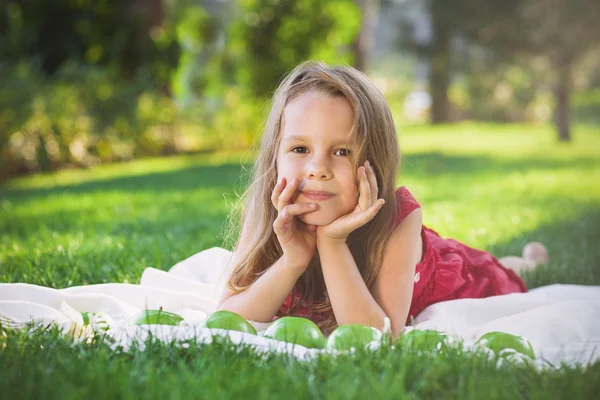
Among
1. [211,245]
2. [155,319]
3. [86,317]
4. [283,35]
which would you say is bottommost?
[211,245]

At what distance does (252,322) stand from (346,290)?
0.41 m

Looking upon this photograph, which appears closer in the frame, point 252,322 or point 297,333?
point 297,333

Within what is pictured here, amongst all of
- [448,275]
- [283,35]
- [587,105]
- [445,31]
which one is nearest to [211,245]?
[448,275]

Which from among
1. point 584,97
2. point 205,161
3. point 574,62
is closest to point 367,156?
point 205,161

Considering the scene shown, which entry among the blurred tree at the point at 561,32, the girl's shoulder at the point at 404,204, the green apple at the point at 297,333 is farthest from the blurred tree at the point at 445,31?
the green apple at the point at 297,333

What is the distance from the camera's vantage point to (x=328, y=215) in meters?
2.42

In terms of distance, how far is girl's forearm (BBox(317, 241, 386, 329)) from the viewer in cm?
239

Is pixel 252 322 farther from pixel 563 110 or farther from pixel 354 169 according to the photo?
pixel 563 110

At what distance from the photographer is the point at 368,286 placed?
2.60m

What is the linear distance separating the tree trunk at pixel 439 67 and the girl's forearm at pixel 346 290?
57.4ft

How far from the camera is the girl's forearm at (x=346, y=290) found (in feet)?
7.86

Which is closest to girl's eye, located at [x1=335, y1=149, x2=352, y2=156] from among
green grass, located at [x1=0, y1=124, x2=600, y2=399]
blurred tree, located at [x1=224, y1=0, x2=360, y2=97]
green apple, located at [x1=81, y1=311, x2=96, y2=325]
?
green grass, located at [x1=0, y1=124, x2=600, y2=399]

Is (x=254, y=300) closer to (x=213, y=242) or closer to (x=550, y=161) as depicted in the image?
(x=213, y=242)

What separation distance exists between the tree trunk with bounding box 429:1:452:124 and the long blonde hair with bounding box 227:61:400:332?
1712 cm
